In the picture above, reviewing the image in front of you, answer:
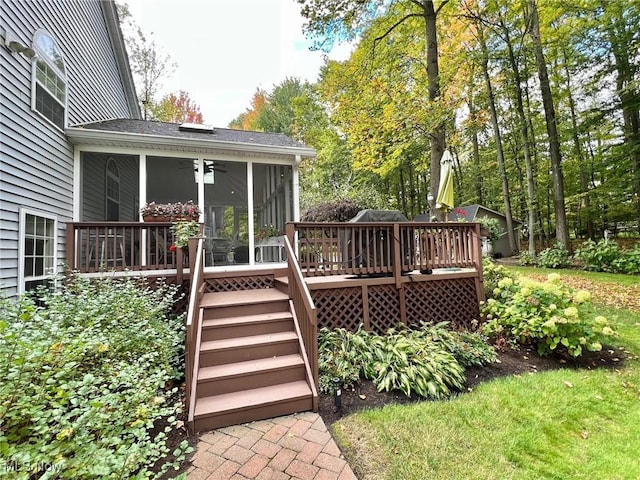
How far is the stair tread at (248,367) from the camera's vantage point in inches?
130

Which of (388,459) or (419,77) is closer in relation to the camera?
(388,459)

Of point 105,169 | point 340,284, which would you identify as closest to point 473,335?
point 340,284

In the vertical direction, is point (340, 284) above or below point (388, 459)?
above

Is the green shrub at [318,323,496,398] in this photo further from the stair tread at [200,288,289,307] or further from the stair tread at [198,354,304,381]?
the stair tread at [200,288,289,307]

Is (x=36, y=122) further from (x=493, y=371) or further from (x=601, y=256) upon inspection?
(x=601, y=256)

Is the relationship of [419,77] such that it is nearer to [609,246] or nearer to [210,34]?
[609,246]

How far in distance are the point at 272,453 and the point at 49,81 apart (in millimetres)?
6984

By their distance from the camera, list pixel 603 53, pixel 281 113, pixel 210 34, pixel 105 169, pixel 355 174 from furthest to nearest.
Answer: pixel 281 113 → pixel 355 174 → pixel 210 34 → pixel 603 53 → pixel 105 169

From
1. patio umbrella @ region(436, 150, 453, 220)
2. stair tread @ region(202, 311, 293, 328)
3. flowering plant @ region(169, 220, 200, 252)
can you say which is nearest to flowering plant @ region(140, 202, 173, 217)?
flowering plant @ region(169, 220, 200, 252)

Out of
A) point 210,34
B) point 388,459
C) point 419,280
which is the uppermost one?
point 210,34

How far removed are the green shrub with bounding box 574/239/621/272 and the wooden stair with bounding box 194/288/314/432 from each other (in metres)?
10.3

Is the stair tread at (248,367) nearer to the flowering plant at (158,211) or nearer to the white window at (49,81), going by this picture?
the flowering plant at (158,211)

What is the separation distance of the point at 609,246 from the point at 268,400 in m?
11.5

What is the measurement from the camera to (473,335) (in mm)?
4680
